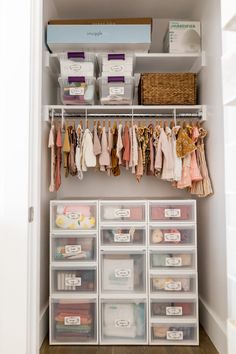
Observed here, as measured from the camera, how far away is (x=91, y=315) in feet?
7.81

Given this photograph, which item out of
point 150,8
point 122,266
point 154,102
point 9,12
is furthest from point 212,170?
point 9,12

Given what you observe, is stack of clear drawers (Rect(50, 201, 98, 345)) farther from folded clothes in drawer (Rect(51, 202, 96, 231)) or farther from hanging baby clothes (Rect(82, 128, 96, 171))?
hanging baby clothes (Rect(82, 128, 96, 171))

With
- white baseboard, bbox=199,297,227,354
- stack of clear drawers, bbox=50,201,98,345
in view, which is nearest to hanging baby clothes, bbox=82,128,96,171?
stack of clear drawers, bbox=50,201,98,345

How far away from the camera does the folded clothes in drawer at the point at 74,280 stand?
2400mm

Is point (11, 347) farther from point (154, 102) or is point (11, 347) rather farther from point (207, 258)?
point (154, 102)

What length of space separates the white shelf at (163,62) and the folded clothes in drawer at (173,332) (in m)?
1.81

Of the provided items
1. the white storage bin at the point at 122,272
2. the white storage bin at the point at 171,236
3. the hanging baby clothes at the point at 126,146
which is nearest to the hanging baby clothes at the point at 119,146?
the hanging baby clothes at the point at 126,146

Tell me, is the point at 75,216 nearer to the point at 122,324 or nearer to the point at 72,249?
the point at 72,249

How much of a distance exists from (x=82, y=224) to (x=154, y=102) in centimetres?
101

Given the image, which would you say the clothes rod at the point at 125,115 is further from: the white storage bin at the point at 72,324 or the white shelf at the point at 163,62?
the white storage bin at the point at 72,324

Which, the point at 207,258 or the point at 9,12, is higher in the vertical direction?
the point at 9,12

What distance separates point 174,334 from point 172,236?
0.63 m

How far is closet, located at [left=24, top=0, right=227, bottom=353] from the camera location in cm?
226

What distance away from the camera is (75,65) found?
8.29 feet
